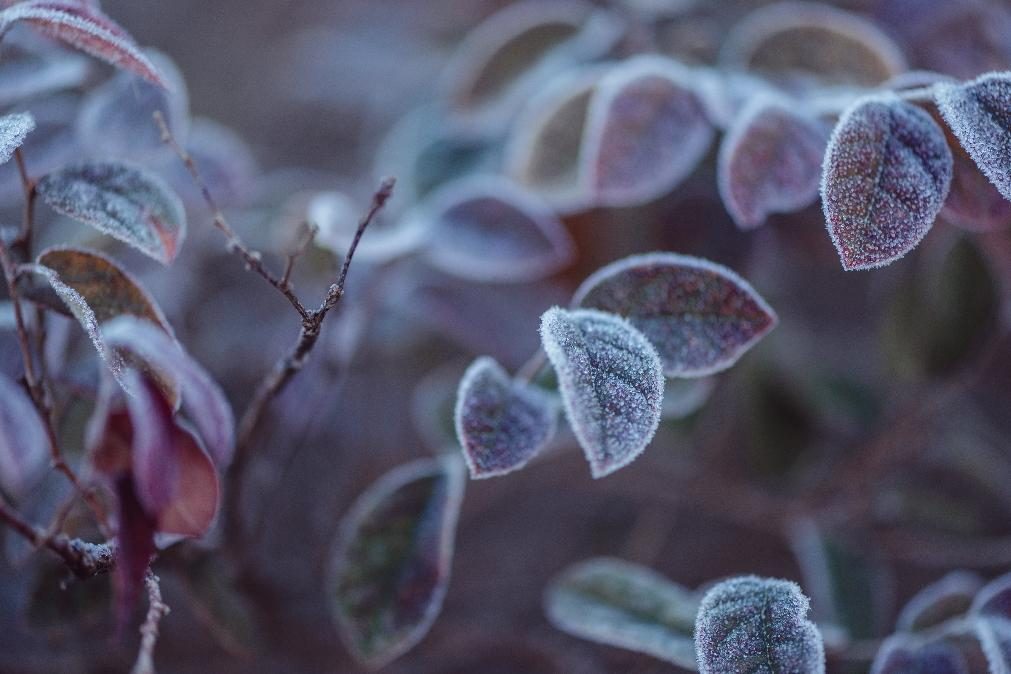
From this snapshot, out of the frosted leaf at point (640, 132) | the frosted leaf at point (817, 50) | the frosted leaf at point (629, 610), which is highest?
the frosted leaf at point (817, 50)

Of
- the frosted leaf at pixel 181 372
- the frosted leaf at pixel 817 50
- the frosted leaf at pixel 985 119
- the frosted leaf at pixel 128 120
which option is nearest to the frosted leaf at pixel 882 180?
the frosted leaf at pixel 985 119

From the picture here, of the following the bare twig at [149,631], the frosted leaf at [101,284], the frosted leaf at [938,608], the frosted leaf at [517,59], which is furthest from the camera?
the frosted leaf at [517,59]

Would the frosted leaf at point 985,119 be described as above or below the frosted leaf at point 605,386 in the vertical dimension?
above

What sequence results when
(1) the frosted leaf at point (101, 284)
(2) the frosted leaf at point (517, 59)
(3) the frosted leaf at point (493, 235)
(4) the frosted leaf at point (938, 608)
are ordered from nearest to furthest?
(1) the frosted leaf at point (101, 284), (4) the frosted leaf at point (938, 608), (3) the frosted leaf at point (493, 235), (2) the frosted leaf at point (517, 59)

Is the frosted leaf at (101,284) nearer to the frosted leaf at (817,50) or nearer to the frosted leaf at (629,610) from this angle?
the frosted leaf at (629,610)

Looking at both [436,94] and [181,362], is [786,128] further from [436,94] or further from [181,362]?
[436,94]

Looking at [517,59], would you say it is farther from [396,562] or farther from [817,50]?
[396,562]

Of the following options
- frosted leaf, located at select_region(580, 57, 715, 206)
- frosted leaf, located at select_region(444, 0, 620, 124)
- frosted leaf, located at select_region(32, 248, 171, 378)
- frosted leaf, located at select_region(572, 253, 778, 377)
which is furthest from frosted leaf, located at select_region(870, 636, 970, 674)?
frosted leaf, located at select_region(444, 0, 620, 124)

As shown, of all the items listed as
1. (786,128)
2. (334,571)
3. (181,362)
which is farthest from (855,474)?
(181,362)
